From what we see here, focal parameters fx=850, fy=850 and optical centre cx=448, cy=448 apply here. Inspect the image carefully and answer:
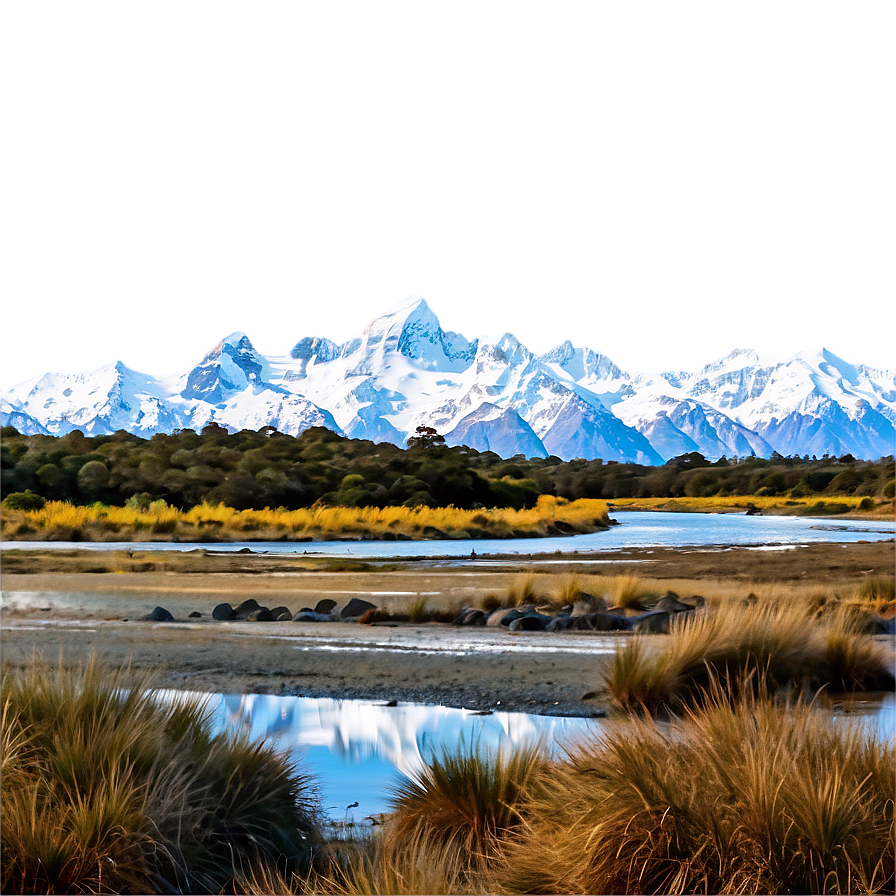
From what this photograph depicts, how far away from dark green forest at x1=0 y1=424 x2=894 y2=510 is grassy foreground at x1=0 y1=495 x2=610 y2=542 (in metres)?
1.00

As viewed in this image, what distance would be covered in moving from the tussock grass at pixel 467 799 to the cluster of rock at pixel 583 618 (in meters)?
6.31

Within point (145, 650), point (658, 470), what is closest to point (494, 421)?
point (658, 470)

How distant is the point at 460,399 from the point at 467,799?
26.3 metres

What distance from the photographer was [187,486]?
102 ft

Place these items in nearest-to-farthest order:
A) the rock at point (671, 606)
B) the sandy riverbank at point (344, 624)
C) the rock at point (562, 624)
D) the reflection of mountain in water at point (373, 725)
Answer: the reflection of mountain in water at point (373, 725)
the sandy riverbank at point (344, 624)
the rock at point (671, 606)
the rock at point (562, 624)

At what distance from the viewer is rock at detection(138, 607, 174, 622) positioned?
1226 centimetres

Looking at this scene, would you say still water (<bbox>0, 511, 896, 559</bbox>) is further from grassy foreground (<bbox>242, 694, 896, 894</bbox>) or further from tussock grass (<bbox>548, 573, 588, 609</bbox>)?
grassy foreground (<bbox>242, 694, 896, 894</bbox>)

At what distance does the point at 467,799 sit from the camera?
4320 millimetres

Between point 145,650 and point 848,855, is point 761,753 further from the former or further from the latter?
point 145,650

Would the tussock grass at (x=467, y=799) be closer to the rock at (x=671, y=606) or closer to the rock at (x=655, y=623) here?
the rock at (x=655, y=623)

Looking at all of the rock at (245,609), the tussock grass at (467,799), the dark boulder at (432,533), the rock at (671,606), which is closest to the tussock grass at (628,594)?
the rock at (671,606)

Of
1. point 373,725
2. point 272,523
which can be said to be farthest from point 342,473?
point 373,725

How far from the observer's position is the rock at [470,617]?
12.1m

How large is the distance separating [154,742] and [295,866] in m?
0.88
